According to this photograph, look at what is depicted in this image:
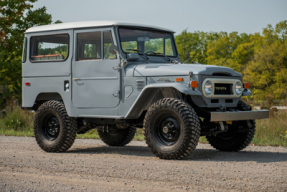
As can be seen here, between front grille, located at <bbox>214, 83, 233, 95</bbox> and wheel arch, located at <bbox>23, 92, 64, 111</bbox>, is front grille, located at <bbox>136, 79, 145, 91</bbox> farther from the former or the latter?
wheel arch, located at <bbox>23, 92, 64, 111</bbox>

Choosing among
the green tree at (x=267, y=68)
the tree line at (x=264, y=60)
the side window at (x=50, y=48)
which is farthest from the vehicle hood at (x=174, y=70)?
the green tree at (x=267, y=68)

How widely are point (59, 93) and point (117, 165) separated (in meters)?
2.94

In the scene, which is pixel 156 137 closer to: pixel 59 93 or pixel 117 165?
pixel 117 165

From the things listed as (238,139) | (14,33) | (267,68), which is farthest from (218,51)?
(238,139)

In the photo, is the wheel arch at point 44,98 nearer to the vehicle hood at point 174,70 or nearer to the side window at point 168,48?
the vehicle hood at point 174,70

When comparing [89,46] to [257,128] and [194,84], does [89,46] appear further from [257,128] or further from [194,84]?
[257,128]

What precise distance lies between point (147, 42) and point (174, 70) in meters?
1.53

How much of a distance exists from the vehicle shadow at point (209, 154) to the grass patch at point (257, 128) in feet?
6.27

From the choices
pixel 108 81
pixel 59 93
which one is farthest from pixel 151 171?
pixel 59 93

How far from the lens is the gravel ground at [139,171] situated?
5.56 meters

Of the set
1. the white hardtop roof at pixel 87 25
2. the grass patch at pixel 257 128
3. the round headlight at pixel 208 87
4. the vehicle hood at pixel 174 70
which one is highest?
the white hardtop roof at pixel 87 25

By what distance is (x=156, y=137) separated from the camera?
26.1 feet

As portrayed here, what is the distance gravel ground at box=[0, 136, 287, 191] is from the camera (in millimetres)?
5562

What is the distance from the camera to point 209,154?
8.70m
